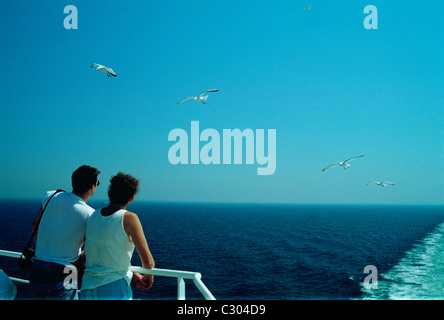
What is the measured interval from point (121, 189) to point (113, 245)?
395 millimetres

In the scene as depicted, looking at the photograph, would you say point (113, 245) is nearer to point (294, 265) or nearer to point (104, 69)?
point (104, 69)

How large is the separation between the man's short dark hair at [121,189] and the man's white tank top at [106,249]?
0.13 meters

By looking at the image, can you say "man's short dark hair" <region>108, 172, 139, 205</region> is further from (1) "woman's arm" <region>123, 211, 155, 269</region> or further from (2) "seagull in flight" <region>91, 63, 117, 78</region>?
(2) "seagull in flight" <region>91, 63, 117, 78</region>

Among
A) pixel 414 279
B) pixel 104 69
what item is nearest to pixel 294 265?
pixel 414 279

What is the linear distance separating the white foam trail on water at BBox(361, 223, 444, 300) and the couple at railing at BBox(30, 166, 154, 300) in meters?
24.6

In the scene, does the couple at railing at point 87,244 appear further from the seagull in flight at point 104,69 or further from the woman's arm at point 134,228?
the seagull in flight at point 104,69

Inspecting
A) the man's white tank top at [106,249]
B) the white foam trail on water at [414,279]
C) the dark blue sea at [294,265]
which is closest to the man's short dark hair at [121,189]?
the man's white tank top at [106,249]

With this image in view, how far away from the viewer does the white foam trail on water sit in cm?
2375

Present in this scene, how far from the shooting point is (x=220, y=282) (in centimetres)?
2777
